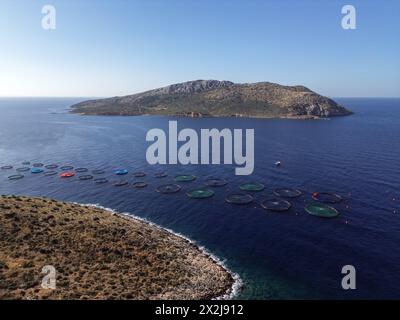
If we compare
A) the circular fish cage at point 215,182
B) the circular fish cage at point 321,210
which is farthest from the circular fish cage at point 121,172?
the circular fish cage at point 321,210

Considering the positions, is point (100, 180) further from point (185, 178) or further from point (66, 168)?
point (185, 178)

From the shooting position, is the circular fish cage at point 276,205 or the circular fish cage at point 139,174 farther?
the circular fish cage at point 139,174

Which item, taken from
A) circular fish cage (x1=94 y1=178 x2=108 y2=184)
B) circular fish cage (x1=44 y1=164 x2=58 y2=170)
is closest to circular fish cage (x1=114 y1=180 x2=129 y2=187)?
circular fish cage (x1=94 y1=178 x2=108 y2=184)

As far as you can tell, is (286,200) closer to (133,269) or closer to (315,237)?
(315,237)

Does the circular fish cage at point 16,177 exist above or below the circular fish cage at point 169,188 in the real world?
above

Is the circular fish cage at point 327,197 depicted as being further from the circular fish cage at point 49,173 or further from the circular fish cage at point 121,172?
the circular fish cage at point 49,173

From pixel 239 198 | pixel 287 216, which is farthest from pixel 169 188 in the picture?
pixel 287 216
